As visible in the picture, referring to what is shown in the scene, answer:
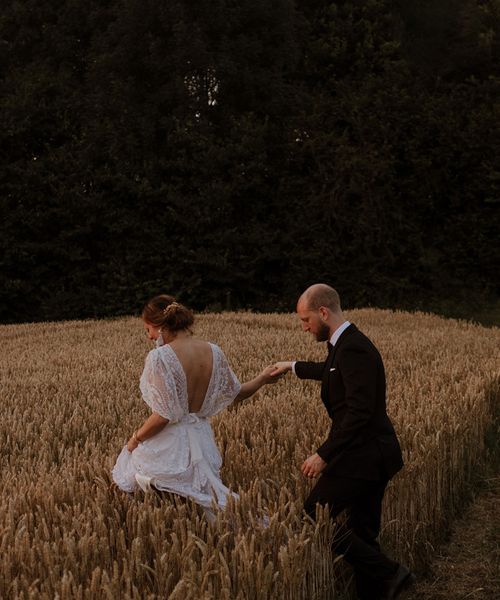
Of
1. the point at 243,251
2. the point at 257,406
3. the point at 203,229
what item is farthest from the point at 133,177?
the point at 257,406

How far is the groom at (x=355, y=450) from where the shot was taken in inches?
141

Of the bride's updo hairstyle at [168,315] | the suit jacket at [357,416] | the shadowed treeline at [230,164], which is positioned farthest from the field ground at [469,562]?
the shadowed treeline at [230,164]

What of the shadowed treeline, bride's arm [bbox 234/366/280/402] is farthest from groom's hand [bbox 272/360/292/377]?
the shadowed treeline

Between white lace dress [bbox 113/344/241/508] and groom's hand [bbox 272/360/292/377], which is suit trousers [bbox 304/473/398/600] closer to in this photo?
white lace dress [bbox 113/344/241/508]

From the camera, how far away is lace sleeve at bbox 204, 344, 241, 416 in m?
3.99

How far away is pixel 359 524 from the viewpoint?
149 inches

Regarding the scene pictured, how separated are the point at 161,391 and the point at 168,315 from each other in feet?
1.40

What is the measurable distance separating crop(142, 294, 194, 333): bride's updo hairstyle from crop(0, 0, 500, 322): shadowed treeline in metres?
18.4

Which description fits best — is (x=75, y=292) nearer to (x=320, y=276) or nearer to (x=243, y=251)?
(x=243, y=251)

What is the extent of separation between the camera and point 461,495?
539 centimetres

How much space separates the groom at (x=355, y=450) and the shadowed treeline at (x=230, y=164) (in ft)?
61.1

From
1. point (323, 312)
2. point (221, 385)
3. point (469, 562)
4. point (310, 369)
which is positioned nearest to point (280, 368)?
point (310, 369)

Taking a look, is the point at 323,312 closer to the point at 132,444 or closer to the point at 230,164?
the point at 132,444

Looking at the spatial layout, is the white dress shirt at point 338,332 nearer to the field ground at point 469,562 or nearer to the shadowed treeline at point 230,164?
the field ground at point 469,562
